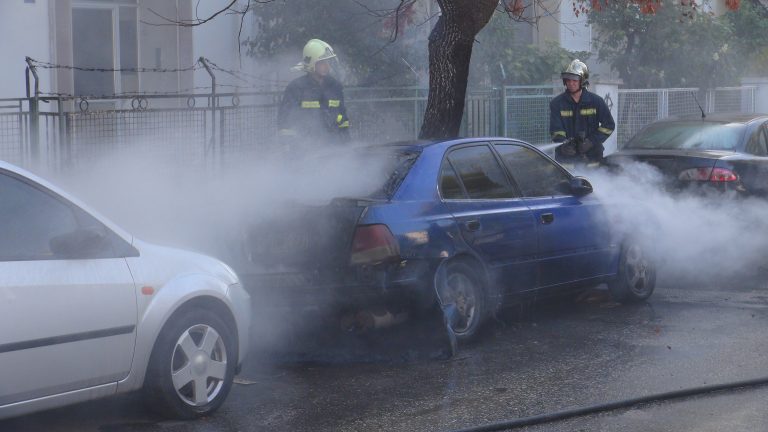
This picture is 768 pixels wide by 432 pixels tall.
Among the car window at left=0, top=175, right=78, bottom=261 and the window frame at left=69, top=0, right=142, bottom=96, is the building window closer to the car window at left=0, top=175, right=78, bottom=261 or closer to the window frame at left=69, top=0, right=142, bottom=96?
the window frame at left=69, top=0, right=142, bottom=96

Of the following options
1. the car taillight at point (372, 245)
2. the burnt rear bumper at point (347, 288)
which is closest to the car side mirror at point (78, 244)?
the burnt rear bumper at point (347, 288)

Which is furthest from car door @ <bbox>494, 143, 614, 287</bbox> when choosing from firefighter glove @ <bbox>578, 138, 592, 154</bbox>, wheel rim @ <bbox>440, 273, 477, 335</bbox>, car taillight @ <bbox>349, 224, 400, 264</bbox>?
firefighter glove @ <bbox>578, 138, 592, 154</bbox>

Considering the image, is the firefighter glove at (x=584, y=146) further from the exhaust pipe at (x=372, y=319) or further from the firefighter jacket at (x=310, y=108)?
the exhaust pipe at (x=372, y=319)

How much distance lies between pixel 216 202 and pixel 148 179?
2.98 m

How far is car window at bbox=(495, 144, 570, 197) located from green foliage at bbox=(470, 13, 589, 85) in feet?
27.4

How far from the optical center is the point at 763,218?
11.1 metres

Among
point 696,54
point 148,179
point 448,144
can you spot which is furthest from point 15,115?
point 696,54

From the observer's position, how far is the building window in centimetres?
1531

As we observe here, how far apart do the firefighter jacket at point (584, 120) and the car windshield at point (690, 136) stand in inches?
31.4

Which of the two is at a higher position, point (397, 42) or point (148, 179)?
point (397, 42)

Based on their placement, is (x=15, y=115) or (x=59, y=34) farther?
(x=59, y=34)

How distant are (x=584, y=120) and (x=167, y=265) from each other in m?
6.71

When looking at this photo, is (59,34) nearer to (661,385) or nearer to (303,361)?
(303,361)

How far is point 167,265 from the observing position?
5727mm
